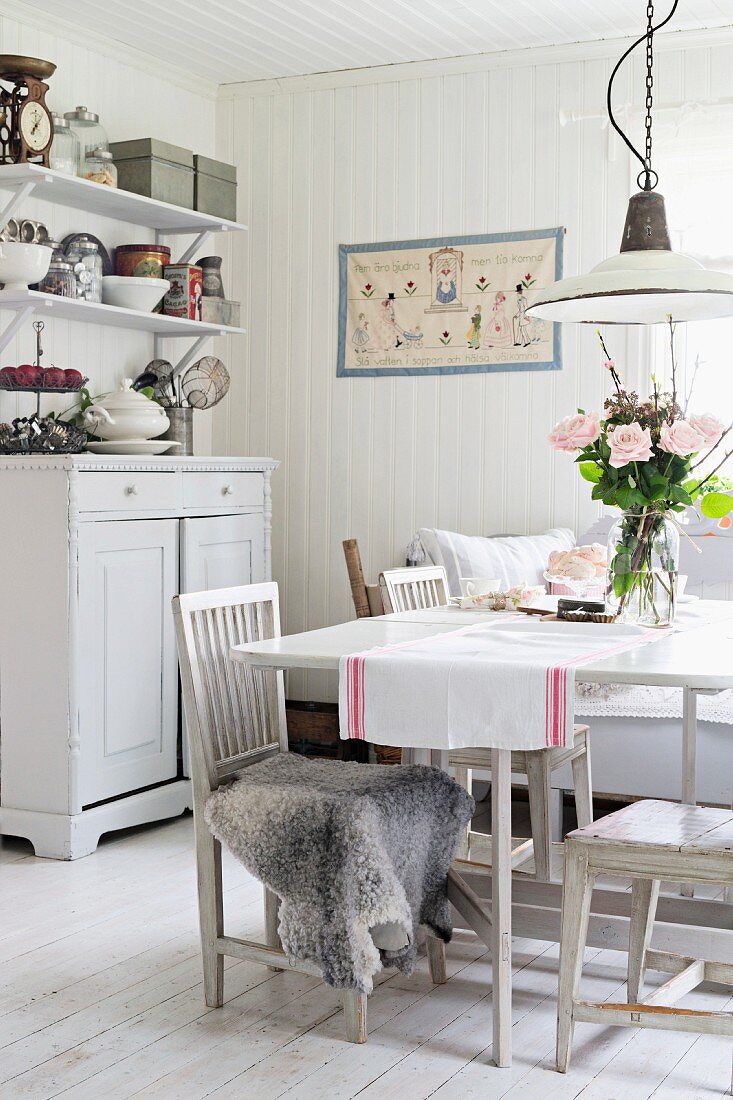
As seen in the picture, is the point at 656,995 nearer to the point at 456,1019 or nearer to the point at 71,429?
the point at 456,1019

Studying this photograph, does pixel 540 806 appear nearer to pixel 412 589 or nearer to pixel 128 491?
pixel 412 589

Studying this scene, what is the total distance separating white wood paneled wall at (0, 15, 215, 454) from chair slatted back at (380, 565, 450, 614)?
4.86ft

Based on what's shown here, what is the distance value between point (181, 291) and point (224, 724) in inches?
89.2

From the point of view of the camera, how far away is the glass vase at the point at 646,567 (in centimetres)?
262

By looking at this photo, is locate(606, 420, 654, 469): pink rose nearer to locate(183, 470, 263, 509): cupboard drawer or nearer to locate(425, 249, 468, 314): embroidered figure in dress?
locate(183, 470, 263, 509): cupboard drawer

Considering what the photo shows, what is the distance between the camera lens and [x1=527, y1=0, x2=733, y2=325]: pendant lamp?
2352 mm

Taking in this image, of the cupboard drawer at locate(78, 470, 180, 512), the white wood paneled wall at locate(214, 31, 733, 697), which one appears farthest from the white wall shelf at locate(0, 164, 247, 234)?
the cupboard drawer at locate(78, 470, 180, 512)

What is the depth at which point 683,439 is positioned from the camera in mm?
2523

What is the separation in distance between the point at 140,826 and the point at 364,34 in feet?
9.02

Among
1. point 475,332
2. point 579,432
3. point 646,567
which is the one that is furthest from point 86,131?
point 646,567

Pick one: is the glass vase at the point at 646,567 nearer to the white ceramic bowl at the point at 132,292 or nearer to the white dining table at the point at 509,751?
the white dining table at the point at 509,751

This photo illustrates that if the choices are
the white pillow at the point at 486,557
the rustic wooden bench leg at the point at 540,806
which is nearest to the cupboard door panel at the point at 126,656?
the white pillow at the point at 486,557

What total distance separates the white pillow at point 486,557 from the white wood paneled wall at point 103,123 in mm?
1278

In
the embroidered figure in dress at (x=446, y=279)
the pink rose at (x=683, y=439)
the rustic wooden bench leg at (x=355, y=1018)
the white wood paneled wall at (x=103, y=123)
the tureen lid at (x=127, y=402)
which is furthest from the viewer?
the embroidered figure in dress at (x=446, y=279)
